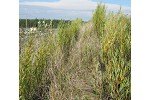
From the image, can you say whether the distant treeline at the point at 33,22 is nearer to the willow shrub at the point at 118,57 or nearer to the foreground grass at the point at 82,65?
the foreground grass at the point at 82,65

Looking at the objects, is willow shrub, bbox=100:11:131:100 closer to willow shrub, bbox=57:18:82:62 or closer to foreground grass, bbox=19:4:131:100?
foreground grass, bbox=19:4:131:100

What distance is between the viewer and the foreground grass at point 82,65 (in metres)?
2.63

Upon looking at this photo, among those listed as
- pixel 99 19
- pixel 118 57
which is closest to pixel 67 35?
pixel 99 19

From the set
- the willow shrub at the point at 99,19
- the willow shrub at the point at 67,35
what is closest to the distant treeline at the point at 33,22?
the willow shrub at the point at 67,35

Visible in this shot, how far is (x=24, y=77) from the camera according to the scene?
2.66 metres

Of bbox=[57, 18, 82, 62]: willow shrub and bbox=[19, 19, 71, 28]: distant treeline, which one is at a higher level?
bbox=[19, 19, 71, 28]: distant treeline

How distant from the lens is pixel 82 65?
8.87 ft

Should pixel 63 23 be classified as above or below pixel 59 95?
above

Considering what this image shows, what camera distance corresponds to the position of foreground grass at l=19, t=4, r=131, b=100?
2627 millimetres

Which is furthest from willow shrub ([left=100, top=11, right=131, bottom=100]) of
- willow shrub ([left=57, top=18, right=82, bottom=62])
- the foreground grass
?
willow shrub ([left=57, top=18, right=82, bottom=62])
